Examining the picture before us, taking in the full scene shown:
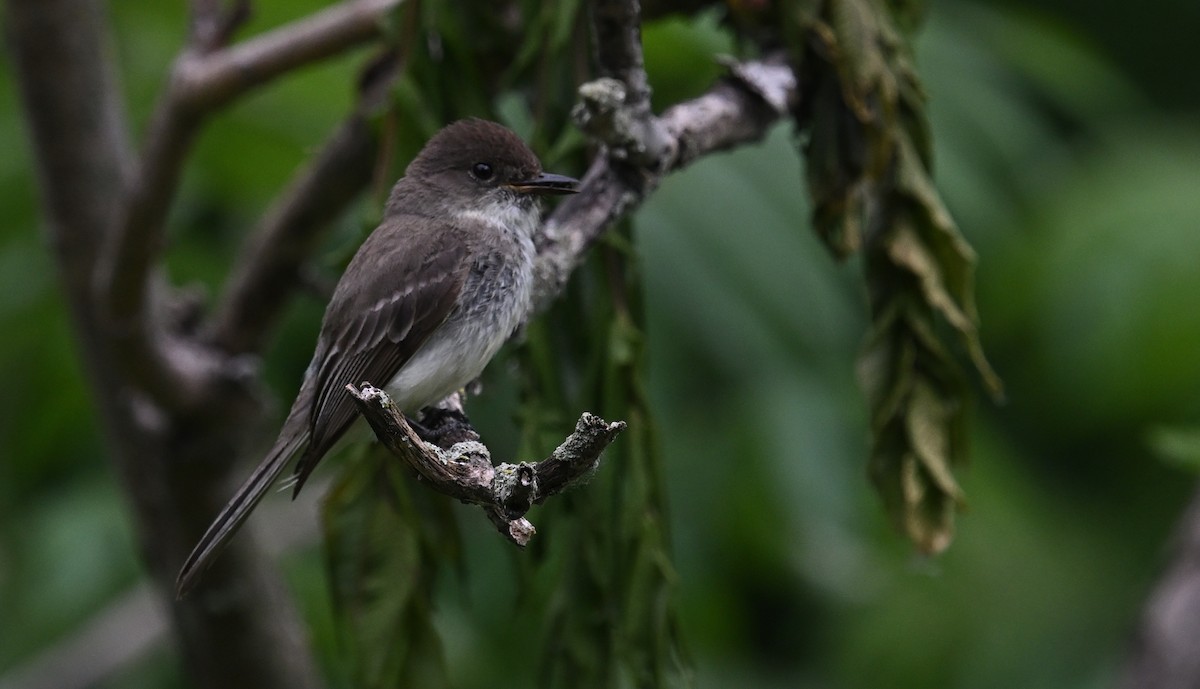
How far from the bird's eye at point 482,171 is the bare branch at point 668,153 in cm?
60

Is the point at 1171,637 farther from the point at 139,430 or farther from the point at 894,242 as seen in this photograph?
the point at 139,430

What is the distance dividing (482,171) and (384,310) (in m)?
0.53

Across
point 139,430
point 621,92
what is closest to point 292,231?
point 139,430

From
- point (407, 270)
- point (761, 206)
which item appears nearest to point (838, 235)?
point (407, 270)

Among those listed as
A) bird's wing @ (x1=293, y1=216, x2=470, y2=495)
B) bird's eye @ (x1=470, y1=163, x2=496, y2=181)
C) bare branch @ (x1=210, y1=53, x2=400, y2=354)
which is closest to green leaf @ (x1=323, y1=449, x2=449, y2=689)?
bird's wing @ (x1=293, y1=216, x2=470, y2=495)

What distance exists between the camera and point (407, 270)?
3.83m

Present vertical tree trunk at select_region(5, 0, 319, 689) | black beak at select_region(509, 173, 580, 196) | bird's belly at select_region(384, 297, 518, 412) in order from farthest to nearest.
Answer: vertical tree trunk at select_region(5, 0, 319, 689), bird's belly at select_region(384, 297, 518, 412), black beak at select_region(509, 173, 580, 196)

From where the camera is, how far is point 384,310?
3.79 metres

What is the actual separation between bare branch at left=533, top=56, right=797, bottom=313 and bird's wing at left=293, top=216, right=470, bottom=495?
0.48 metres

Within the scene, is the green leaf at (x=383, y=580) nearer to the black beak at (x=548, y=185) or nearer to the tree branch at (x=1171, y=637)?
the black beak at (x=548, y=185)

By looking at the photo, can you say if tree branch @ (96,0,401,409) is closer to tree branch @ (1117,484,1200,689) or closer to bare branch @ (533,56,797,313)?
bare branch @ (533,56,797,313)

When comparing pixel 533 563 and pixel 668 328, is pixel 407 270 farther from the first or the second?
pixel 668 328

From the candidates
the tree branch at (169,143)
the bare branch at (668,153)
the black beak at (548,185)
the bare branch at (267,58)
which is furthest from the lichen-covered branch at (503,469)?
the bare branch at (267,58)

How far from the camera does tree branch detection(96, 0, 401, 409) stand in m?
4.36
